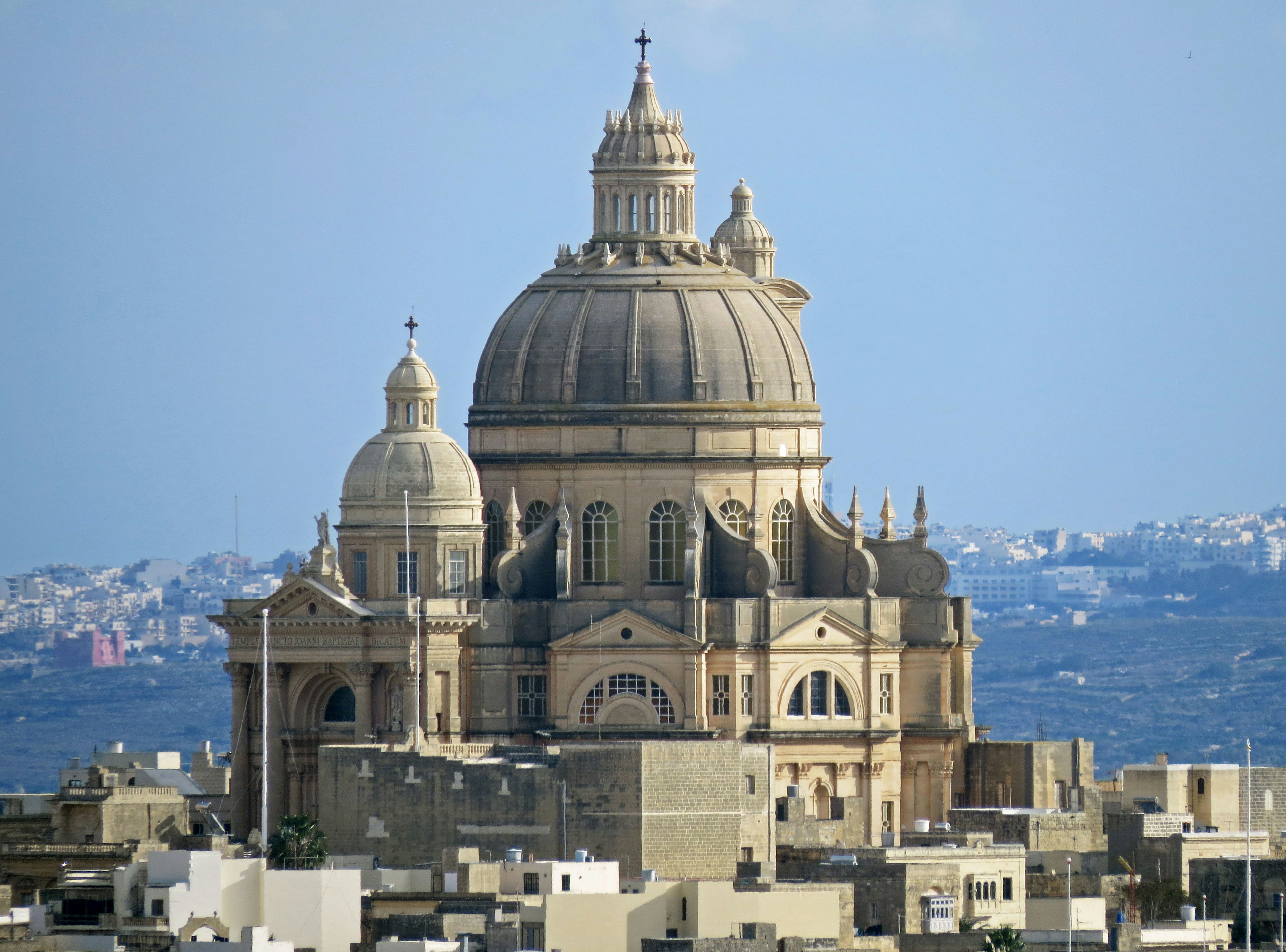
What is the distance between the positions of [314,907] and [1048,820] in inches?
1201

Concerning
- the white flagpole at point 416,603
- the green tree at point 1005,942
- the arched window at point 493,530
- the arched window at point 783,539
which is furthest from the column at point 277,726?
the green tree at point 1005,942

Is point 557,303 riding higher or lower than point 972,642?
higher

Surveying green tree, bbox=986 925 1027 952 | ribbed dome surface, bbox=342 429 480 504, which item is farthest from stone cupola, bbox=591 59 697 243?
green tree, bbox=986 925 1027 952

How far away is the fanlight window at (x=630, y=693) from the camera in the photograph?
153750 mm

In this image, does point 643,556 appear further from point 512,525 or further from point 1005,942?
point 1005,942

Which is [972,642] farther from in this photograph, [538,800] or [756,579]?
[538,800]

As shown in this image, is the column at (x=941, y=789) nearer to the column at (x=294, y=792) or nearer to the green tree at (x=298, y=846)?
the column at (x=294, y=792)

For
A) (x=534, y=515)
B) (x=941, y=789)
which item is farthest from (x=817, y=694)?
(x=534, y=515)

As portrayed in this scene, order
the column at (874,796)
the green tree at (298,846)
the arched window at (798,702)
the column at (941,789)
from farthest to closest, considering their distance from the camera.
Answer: the column at (941,789) → the arched window at (798,702) → the column at (874,796) → the green tree at (298,846)

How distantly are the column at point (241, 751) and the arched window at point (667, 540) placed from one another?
46.0ft

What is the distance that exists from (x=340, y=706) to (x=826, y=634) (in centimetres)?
1493

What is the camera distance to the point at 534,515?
518ft

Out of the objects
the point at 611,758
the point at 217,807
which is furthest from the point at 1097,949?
the point at 217,807

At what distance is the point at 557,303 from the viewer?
158 m
